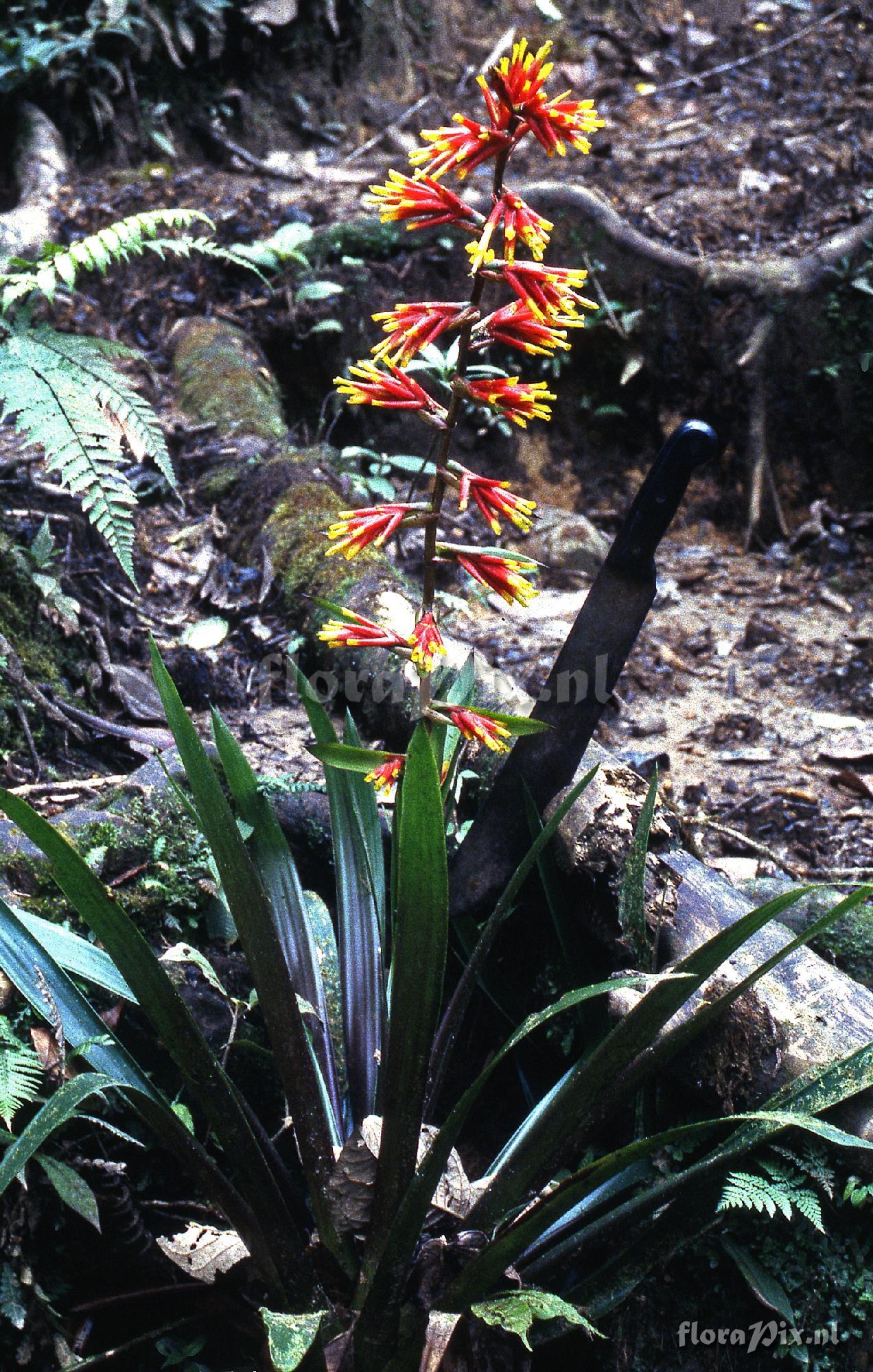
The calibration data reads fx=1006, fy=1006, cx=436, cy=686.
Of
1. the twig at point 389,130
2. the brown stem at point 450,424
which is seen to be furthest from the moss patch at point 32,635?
the twig at point 389,130

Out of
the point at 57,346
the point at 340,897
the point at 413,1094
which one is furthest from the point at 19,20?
the point at 413,1094

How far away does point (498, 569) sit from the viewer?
1.53 metres

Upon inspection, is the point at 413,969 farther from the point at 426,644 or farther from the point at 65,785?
the point at 65,785

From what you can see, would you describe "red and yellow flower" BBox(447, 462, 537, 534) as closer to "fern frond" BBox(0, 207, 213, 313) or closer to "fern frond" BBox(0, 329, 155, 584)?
"fern frond" BBox(0, 329, 155, 584)

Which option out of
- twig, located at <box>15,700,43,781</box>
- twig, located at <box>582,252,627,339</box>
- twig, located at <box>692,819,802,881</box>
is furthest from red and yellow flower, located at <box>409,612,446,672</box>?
twig, located at <box>582,252,627,339</box>

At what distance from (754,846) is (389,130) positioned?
215 inches

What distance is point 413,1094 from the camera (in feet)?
4.96

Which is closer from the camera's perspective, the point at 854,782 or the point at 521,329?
the point at 521,329

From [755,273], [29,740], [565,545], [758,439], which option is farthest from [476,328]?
[755,273]

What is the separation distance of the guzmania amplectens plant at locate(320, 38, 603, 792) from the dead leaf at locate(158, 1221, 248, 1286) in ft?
2.79

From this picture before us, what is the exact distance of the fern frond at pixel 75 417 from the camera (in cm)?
247

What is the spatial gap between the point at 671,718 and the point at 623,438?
2.32 m

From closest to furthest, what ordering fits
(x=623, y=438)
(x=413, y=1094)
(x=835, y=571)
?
1. (x=413, y=1094)
2. (x=835, y=571)
3. (x=623, y=438)

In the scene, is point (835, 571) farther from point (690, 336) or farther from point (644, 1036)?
point (644, 1036)
